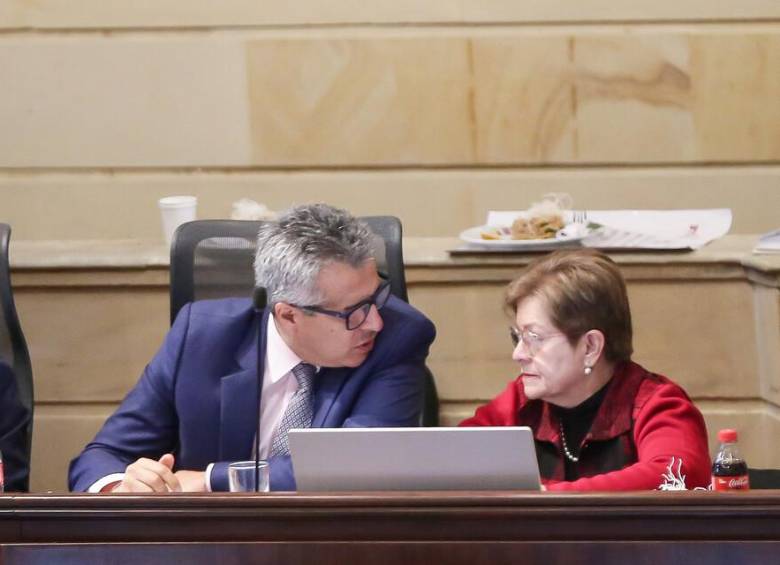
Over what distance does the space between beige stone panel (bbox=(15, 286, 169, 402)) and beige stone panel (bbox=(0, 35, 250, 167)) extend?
0.60 meters

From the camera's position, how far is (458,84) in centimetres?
407

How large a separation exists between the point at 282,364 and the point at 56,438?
130 centimetres

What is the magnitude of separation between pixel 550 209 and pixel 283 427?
4.26ft

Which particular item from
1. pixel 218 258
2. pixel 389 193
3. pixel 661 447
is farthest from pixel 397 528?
pixel 389 193

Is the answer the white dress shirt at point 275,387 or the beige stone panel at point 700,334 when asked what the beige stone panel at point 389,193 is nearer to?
A: the beige stone panel at point 700,334

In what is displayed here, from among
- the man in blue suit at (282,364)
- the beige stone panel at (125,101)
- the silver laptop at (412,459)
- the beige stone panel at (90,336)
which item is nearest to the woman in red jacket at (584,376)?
the man in blue suit at (282,364)

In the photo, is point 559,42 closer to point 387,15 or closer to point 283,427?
point 387,15

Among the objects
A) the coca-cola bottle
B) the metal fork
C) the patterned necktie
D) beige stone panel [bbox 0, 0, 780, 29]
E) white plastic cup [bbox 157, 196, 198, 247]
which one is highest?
beige stone panel [bbox 0, 0, 780, 29]

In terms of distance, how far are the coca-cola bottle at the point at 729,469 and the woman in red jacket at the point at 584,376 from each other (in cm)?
35

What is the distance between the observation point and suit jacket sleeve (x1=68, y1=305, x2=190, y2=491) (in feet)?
9.03

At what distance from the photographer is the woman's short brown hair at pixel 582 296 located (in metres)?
2.57

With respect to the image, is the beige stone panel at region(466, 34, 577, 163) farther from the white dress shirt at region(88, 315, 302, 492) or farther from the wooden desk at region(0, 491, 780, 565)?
the wooden desk at region(0, 491, 780, 565)

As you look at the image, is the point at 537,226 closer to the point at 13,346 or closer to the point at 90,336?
the point at 90,336

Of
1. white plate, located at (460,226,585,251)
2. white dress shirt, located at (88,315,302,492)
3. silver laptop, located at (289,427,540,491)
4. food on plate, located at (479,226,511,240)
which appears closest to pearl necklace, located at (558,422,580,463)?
white dress shirt, located at (88,315,302,492)
